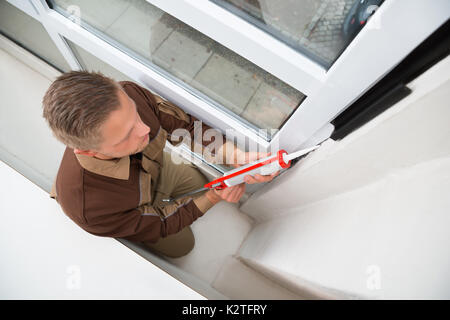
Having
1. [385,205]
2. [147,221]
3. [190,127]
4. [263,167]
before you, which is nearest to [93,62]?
[190,127]

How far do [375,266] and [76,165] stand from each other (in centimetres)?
82

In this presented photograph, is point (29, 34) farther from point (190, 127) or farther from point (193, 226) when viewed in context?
point (193, 226)

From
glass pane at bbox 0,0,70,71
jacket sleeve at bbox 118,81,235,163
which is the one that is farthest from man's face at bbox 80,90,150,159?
glass pane at bbox 0,0,70,71

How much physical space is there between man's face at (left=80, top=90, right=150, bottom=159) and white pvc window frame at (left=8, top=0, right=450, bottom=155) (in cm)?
24

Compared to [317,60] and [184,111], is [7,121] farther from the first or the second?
[317,60]

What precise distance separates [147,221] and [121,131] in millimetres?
357

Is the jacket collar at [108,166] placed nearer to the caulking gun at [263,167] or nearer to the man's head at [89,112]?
the man's head at [89,112]

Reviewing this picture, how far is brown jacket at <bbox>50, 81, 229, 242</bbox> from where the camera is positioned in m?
0.72

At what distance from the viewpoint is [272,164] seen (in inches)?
25.9

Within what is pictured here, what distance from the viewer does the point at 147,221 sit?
859 millimetres

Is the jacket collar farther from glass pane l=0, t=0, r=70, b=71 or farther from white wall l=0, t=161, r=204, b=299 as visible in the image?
glass pane l=0, t=0, r=70, b=71

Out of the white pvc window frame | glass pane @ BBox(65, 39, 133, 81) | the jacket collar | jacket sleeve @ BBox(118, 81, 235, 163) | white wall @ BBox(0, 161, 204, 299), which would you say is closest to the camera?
the white pvc window frame

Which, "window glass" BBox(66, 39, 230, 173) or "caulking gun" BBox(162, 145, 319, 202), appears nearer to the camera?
"caulking gun" BBox(162, 145, 319, 202)
